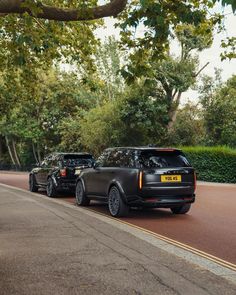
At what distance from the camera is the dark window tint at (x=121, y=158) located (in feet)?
39.2

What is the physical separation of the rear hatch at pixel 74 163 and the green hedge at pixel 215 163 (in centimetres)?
1104

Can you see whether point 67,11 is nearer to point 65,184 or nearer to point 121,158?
point 121,158

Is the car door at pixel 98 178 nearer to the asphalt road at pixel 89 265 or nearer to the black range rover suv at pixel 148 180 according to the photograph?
the black range rover suv at pixel 148 180

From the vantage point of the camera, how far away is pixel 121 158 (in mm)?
12383

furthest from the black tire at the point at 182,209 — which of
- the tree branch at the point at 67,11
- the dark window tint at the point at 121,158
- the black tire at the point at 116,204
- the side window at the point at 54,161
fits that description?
the side window at the point at 54,161

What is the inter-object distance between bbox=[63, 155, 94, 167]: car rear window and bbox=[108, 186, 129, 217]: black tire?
17.1 ft

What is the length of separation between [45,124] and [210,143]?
19.9 metres

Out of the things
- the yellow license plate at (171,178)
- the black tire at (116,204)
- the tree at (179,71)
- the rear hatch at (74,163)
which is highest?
the tree at (179,71)

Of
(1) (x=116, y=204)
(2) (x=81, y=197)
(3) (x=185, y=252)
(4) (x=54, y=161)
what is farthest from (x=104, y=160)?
(3) (x=185, y=252)

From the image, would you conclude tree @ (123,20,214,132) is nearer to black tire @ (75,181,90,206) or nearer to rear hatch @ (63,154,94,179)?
rear hatch @ (63,154,94,179)

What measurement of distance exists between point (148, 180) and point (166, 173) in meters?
0.50

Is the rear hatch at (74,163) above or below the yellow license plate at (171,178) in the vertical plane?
above

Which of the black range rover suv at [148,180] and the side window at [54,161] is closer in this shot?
the black range rover suv at [148,180]

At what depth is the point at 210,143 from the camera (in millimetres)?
36562
